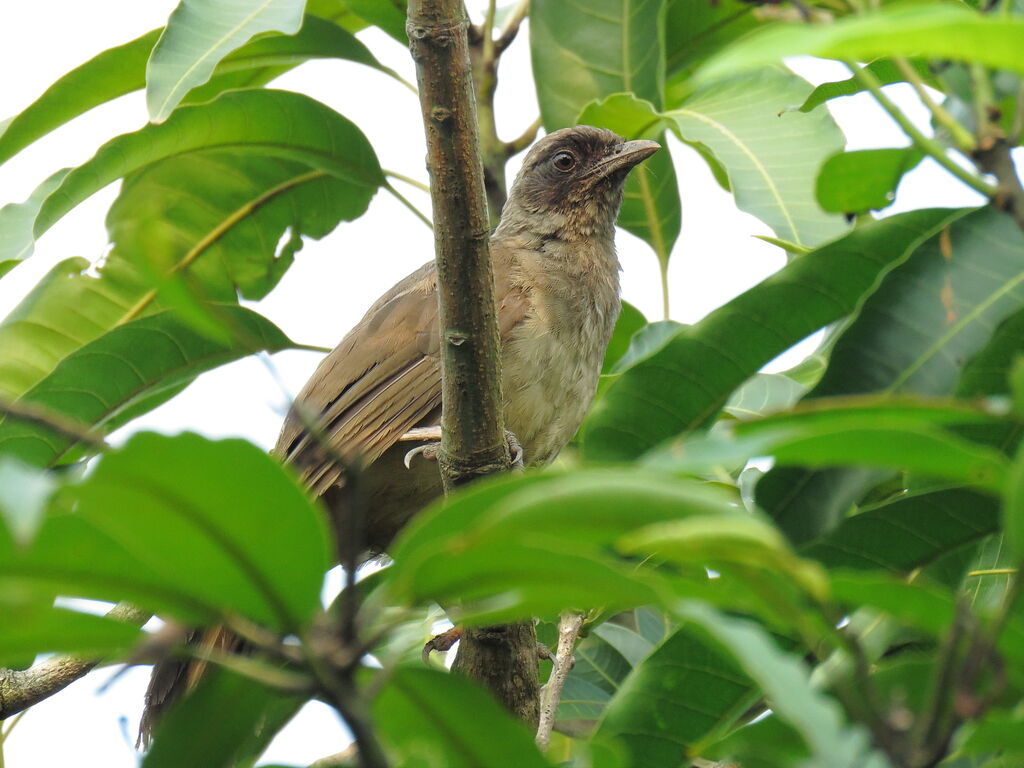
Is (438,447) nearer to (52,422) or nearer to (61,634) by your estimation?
(61,634)

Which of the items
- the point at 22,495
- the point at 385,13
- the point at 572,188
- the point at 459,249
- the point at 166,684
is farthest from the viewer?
the point at 572,188

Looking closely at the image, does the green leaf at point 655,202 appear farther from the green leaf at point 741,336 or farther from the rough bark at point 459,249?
the green leaf at point 741,336

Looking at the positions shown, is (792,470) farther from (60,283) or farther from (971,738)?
(60,283)

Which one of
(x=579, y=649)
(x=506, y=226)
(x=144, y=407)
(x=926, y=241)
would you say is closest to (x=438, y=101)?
(x=926, y=241)

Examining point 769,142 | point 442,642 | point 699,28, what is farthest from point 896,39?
point 699,28

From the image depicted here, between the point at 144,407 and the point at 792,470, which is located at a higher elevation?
the point at 792,470

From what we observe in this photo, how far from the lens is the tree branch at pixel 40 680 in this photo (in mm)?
3164

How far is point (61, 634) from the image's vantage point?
1.14 meters

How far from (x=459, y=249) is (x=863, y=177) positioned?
2.85 feet

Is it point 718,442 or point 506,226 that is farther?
point 506,226

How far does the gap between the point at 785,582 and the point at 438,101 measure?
1400mm

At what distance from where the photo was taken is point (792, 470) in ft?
5.91

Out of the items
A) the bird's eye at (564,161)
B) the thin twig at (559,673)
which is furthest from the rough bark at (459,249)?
the bird's eye at (564,161)

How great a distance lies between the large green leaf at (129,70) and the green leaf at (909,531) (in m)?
2.94
